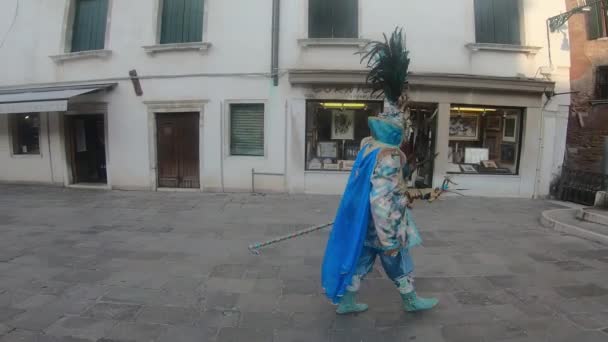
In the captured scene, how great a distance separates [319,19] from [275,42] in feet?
4.22

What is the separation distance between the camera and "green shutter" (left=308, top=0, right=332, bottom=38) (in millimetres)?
8969

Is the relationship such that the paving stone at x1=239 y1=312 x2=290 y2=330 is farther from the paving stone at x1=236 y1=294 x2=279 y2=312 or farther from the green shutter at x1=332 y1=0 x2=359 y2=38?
the green shutter at x1=332 y1=0 x2=359 y2=38

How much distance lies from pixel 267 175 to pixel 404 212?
654 cm

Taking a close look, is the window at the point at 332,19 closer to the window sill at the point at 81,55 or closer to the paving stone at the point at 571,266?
the window sill at the point at 81,55

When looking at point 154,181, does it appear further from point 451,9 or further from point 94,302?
point 451,9

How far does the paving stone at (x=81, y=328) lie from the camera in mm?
2646

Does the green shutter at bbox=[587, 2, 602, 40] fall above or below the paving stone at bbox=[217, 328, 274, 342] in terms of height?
above

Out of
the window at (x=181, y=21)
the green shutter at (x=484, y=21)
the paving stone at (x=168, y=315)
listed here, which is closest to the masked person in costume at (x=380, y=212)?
the paving stone at (x=168, y=315)

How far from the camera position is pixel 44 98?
8945 millimetres

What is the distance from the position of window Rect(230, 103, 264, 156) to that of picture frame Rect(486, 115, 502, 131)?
597 centimetres

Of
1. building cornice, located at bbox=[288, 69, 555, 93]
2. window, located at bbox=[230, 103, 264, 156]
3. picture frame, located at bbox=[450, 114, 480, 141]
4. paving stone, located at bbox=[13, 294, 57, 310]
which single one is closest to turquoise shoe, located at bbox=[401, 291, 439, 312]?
paving stone, located at bbox=[13, 294, 57, 310]

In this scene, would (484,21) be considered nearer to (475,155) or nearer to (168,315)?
(475,155)

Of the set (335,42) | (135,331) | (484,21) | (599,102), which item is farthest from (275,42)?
(599,102)

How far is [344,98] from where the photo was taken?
8867mm
